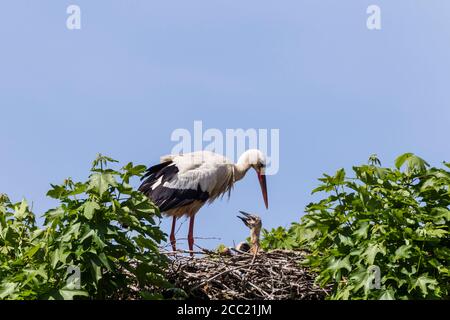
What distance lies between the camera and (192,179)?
1528 centimetres

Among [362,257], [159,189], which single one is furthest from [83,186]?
[159,189]

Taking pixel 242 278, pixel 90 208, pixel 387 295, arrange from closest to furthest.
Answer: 1. pixel 90 208
2. pixel 387 295
3. pixel 242 278

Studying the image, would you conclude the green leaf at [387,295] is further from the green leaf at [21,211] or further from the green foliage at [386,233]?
the green leaf at [21,211]

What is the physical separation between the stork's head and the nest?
14.1 feet

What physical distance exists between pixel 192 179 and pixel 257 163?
1166mm

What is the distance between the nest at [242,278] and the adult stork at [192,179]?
350 centimetres

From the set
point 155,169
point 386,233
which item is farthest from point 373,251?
point 155,169

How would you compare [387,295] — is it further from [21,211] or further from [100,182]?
[21,211]

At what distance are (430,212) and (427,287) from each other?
972mm

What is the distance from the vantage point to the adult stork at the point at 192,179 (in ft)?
49.5

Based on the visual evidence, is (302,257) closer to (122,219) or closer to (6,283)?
(122,219)

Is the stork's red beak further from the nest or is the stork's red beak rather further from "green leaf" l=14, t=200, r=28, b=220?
"green leaf" l=14, t=200, r=28, b=220

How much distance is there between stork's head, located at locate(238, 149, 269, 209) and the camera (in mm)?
15922

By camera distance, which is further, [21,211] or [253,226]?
[253,226]
